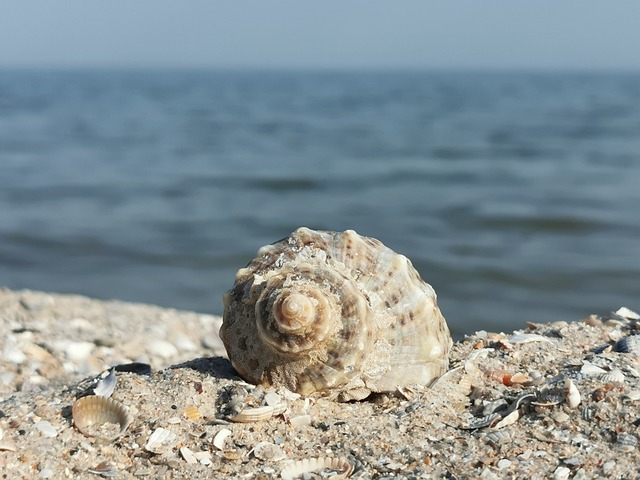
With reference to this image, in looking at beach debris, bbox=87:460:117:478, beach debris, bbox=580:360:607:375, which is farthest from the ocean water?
beach debris, bbox=87:460:117:478

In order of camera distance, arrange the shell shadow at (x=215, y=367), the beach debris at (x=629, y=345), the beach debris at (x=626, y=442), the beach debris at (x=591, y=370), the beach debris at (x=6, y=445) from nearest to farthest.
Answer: the beach debris at (x=626, y=442), the beach debris at (x=6, y=445), the beach debris at (x=591, y=370), the shell shadow at (x=215, y=367), the beach debris at (x=629, y=345)

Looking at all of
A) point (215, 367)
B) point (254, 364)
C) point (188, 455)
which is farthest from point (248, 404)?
point (215, 367)

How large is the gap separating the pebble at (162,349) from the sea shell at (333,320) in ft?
8.09

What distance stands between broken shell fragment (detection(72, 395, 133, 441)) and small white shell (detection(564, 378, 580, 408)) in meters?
1.73

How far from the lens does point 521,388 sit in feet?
10.9

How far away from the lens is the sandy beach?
2.65 metres

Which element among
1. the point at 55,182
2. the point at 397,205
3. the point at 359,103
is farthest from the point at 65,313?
the point at 359,103

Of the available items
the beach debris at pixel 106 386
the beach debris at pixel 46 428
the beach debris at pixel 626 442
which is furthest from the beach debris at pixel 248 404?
the beach debris at pixel 626 442

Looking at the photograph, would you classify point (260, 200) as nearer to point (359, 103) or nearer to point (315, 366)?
point (315, 366)

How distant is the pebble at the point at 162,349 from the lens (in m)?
5.67

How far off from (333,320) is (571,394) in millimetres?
991

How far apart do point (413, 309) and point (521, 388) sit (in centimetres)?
60

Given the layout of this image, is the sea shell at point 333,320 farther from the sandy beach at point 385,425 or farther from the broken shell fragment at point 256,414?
the broken shell fragment at point 256,414

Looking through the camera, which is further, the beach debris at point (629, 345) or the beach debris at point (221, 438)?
the beach debris at point (629, 345)
